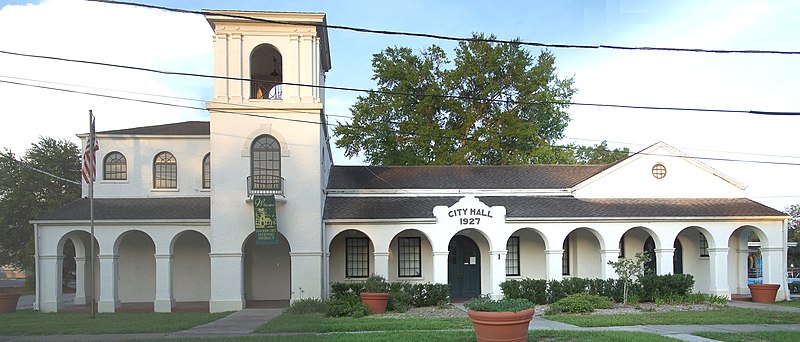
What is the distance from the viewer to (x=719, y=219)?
24641mm

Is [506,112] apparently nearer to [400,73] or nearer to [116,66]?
[400,73]

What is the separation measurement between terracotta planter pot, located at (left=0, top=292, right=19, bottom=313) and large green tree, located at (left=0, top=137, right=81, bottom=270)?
19313 mm

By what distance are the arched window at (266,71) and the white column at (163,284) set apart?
23.1ft

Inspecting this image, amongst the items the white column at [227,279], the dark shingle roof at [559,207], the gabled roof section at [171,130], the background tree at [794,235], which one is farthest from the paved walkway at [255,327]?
the background tree at [794,235]

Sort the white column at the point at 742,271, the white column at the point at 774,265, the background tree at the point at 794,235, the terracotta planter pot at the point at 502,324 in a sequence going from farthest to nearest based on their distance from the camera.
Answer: the background tree at the point at 794,235, the white column at the point at 742,271, the white column at the point at 774,265, the terracotta planter pot at the point at 502,324

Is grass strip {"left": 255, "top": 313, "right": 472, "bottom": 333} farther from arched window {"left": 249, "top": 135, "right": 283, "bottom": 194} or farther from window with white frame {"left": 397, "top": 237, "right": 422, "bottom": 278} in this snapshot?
window with white frame {"left": 397, "top": 237, "right": 422, "bottom": 278}

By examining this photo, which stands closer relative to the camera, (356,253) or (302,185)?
(302,185)

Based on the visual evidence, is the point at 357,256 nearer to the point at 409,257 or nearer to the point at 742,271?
the point at 409,257

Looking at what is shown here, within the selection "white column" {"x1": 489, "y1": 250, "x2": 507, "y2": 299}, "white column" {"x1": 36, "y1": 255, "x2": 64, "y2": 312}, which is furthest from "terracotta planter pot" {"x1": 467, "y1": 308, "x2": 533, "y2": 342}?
"white column" {"x1": 36, "y1": 255, "x2": 64, "y2": 312}

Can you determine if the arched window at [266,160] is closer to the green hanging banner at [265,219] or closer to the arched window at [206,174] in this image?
the green hanging banner at [265,219]

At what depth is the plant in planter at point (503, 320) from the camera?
38.9 feet

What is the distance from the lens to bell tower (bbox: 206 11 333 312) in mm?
22391

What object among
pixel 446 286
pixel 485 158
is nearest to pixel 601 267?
pixel 446 286

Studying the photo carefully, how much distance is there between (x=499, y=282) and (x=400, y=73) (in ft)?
66.9
